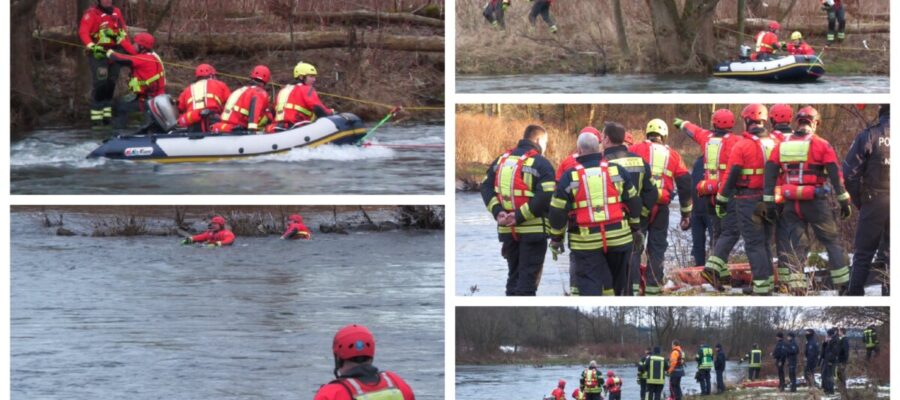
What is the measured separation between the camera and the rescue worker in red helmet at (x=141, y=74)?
53.5 ft

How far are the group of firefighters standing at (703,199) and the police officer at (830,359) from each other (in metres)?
1.73

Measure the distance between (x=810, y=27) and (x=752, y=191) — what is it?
8.20 meters

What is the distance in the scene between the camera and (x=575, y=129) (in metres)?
17.2

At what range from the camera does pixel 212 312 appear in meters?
17.2

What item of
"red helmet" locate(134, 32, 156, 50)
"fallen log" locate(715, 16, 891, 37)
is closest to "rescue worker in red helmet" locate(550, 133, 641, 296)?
"red helmet" locate(134, 32, 156, 50)

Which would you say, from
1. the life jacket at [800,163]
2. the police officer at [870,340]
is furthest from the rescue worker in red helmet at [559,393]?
the life jacket at [800,163]

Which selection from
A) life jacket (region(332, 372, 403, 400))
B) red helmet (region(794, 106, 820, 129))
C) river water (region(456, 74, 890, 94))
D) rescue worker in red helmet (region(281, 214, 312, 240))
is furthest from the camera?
rescue worker in red helmet (region(281, 214, 312, 240))

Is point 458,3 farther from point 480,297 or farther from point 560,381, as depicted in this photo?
point 480,297

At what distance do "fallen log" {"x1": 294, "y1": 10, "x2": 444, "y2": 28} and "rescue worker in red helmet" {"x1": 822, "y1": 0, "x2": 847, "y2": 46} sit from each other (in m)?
4.62

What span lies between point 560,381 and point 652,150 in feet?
10.6

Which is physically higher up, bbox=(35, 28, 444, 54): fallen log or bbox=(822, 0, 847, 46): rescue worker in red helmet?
bbox=(822, 0, 847, 46): rescue worker in red helmet

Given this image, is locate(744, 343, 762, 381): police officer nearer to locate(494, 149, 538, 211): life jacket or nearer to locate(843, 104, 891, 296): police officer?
locate(843, 104, 891, 296): police officer

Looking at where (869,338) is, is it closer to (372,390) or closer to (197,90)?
(197,90)

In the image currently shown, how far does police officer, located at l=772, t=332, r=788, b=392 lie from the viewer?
15.8m
